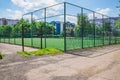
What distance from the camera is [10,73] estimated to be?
295 inches

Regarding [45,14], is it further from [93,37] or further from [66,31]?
[93,37]

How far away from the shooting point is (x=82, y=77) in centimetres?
699

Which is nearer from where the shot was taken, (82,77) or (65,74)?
(82,77)

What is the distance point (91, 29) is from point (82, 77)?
13.8 m

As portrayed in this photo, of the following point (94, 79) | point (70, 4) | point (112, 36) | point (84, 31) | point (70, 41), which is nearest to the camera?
point (94, 79)

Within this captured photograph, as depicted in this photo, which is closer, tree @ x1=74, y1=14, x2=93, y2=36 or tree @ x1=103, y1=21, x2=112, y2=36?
tree @ x1=74, y1=14, x2=93, y2=36

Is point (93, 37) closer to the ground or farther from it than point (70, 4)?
closer to the ground

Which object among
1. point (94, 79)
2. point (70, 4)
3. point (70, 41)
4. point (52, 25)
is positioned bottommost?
point (94, 79)

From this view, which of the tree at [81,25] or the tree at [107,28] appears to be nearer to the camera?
the tree at [81,25]

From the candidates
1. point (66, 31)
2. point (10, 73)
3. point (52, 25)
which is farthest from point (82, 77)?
point (52, 25)

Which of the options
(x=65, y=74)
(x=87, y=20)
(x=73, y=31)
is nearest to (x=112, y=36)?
(x=87, y=20)

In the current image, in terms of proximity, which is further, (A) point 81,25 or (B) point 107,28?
(B) point 107,28

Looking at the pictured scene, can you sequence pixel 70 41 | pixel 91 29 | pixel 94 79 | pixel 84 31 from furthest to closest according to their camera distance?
pixel 91 29 → pixel 84 31 → pixel 70 41 → pixel 94 79

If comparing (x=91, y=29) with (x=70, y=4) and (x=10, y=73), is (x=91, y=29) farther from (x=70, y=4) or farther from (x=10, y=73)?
(x=10, y=73)
